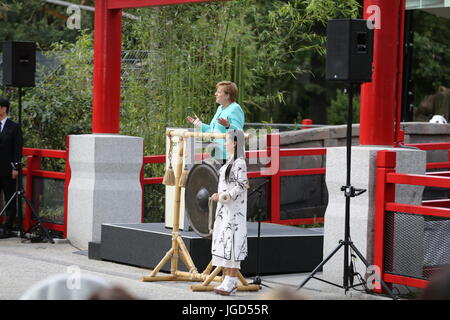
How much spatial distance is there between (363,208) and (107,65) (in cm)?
453

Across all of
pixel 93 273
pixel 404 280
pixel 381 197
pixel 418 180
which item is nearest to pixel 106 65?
pixel 93 273

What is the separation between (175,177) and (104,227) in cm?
184

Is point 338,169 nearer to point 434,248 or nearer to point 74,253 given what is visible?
point 434,248

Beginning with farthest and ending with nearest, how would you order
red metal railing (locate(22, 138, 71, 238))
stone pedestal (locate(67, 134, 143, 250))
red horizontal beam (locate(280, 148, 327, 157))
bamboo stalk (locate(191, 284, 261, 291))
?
red horizontal beam (locate(280, 148, 327, 157))
red metal railing (locate(22, 138, 71, 238))
stone pedestal (locate(67, 134, 143, 250))
bamboo stalk (locate(191, 284, 261, 291))

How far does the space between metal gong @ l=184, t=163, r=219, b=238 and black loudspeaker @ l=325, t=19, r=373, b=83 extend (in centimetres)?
138

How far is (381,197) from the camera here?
8.80m

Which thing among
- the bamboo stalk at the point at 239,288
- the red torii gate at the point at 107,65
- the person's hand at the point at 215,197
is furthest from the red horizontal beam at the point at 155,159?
the person's hand at the point at 215,197

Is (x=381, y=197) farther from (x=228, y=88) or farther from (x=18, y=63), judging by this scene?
(x=18, y=63)

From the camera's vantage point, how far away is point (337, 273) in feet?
29.8

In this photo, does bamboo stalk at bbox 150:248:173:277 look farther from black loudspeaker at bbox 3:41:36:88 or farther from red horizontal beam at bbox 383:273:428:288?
black loudspeaker at bbox 3:41:36:88

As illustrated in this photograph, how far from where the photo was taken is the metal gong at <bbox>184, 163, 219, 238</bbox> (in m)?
9.05

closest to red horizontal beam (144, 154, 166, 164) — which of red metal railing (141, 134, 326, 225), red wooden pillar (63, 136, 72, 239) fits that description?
red metal railing (141, 134, 326, 225)

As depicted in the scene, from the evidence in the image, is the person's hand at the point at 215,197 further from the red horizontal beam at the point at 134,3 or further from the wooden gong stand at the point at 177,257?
the red horizontal beam at the point at 134,3
